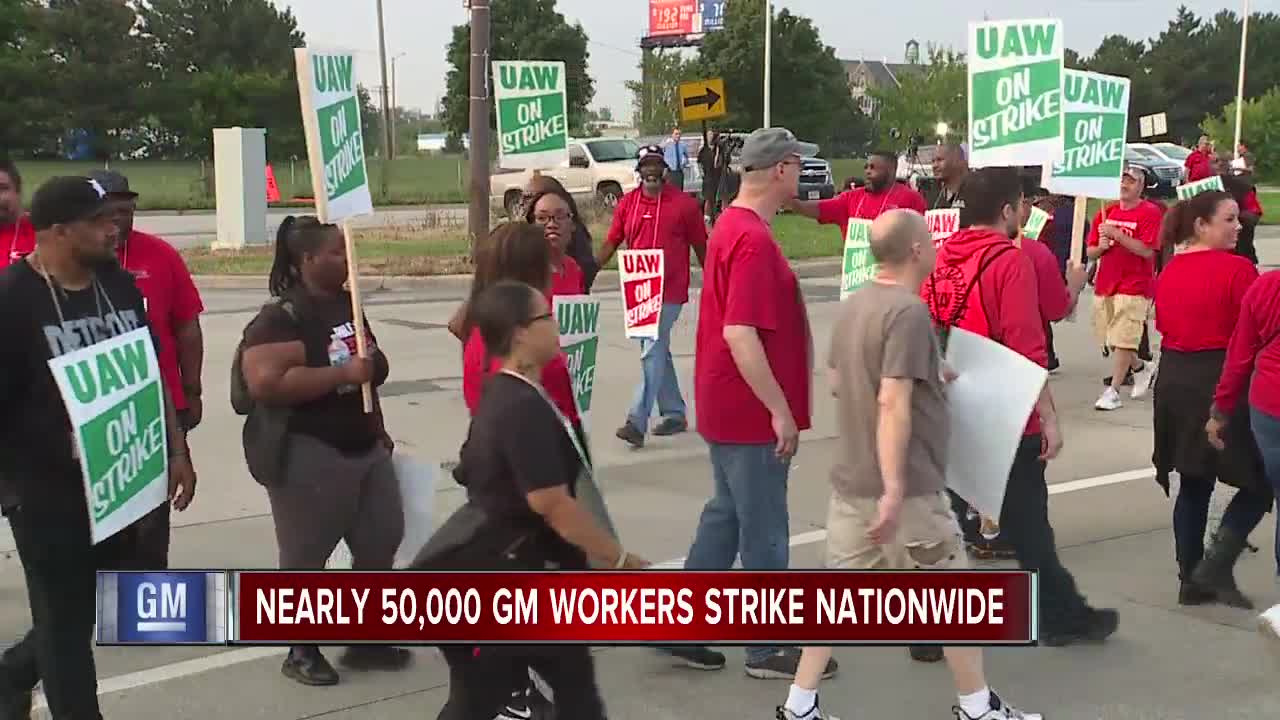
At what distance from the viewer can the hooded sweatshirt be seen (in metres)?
4.76

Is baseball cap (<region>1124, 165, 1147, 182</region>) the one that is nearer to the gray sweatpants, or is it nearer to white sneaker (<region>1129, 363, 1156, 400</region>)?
white sneaker (<region>1129, 363, 1156, 400</region>)

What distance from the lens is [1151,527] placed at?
262 inches

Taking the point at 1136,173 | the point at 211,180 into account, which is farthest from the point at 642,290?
the point at 211,180

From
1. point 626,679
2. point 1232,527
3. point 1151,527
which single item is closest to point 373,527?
point 626,679

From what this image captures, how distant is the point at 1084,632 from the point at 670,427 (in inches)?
160

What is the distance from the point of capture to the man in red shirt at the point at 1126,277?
9.68m

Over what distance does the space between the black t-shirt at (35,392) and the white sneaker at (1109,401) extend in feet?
24.7

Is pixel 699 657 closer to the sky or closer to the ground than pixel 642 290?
closer to the ground

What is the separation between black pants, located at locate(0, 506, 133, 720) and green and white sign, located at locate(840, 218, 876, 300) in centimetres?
546

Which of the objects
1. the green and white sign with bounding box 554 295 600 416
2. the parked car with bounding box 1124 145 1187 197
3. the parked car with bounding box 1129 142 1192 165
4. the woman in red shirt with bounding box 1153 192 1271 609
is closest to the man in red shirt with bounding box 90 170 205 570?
the green and white sign with bounding box 554 295 600 416

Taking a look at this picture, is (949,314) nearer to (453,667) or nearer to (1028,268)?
(1028,268)

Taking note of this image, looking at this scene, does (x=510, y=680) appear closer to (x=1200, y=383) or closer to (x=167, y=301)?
(x=167, y=301)

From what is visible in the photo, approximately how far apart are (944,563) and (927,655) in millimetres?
1018

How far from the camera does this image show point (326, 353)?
4488 millimetres
